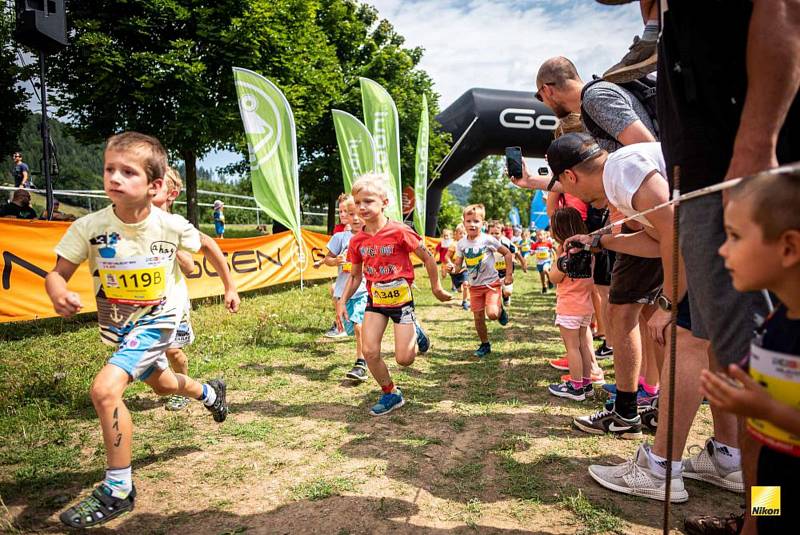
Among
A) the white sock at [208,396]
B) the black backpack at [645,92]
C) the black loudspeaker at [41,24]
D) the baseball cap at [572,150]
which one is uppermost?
the black loudspeaker at [41,24]

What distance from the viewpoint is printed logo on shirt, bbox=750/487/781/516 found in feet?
4.14

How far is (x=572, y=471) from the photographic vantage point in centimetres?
276

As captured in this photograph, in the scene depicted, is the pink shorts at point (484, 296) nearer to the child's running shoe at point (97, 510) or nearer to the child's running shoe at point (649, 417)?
the child's running shoe at point (649, 417)

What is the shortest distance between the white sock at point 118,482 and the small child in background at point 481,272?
4.22 meters

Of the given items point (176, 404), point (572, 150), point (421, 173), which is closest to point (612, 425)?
point (572, 150)

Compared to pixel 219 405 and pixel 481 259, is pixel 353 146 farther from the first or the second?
pixel 219 405

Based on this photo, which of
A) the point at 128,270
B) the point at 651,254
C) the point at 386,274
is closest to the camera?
the point at 128,270

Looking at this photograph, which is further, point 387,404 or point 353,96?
point 353,96

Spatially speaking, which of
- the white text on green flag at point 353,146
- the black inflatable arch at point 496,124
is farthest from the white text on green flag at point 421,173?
the black inflatable arch at point 496,124

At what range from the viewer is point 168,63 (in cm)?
1267

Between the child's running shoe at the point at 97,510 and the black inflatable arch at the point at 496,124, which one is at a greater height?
the black inflatable arch at the point at 496,124

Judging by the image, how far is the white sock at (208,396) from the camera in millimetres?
3269

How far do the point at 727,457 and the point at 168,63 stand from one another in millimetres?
14434

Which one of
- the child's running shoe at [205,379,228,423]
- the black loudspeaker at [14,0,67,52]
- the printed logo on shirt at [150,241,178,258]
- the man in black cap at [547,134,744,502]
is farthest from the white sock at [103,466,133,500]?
the black loudspeaker at [14,0,67,52]
